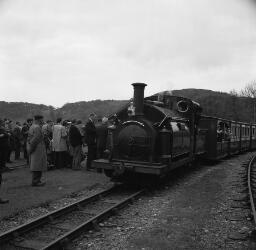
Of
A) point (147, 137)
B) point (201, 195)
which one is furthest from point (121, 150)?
point (201, 195)

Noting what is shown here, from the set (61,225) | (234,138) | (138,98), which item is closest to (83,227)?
(61,225)

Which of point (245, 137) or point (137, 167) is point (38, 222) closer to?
point (137, 167)

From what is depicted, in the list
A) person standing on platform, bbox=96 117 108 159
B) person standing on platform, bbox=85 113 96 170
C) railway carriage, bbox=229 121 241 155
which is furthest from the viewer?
railway carriage, bbox=229 121 241 155

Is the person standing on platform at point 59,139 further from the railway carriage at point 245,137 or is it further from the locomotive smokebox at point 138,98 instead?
the railway carriage at point 245,137

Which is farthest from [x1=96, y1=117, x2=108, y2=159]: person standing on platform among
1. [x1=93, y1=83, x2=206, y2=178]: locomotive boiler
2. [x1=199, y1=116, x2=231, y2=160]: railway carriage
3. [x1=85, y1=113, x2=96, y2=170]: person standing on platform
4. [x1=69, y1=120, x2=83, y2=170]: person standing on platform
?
[x1=199, y1=116, x2=231, y2=160]: railway carriage

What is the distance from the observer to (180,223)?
6.68m

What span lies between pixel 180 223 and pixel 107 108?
69.6 m

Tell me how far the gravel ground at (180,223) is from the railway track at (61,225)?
160mm

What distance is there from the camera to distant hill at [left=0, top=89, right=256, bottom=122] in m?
69.6

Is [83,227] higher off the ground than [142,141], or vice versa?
[142,141]

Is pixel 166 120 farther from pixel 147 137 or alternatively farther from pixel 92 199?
pixel 92 199

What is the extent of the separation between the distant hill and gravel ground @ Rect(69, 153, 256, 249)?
59.1 m

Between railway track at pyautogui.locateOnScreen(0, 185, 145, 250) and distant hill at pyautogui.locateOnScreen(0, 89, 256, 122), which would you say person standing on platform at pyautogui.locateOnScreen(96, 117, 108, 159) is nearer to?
railway track at pyautogui.locateOnScreen(0, 185, 145, 250)

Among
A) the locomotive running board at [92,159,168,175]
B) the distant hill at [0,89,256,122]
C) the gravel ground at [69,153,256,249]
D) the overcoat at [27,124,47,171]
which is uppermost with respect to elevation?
the distant hill at [0,89,256,122]
